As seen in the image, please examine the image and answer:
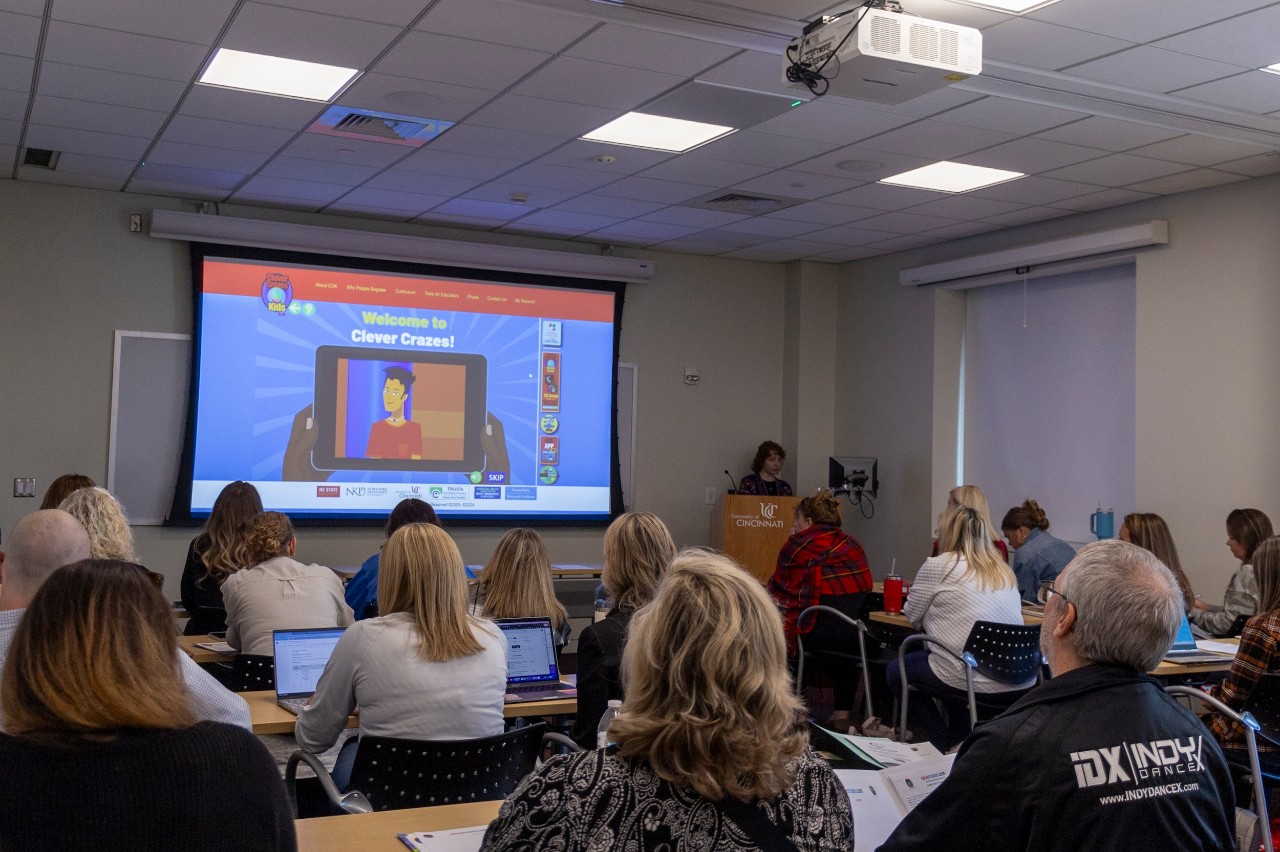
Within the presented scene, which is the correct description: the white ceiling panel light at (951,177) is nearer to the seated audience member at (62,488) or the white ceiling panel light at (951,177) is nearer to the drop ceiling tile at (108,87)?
the drop ceiling tile at (108,87)

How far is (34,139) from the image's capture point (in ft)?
20.8

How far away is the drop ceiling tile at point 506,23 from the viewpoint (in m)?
4.29

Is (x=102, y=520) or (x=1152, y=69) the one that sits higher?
(x=1152, y=69)

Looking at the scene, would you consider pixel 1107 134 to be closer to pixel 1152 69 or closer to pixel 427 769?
pixel 1152 69

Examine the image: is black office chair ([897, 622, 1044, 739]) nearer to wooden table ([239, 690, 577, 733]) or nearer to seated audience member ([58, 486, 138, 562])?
wooden table ([239, 690, 577, 733])

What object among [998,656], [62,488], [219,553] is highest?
[62,488]

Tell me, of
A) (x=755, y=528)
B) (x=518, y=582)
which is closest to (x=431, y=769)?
(x=518, y=582)

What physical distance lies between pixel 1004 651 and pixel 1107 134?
8.69 feet

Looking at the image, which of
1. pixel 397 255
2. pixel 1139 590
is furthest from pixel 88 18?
pixel 1139 590

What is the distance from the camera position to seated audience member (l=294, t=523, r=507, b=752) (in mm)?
2922

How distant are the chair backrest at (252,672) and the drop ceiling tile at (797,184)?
4186mm

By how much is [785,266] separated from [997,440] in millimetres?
2422

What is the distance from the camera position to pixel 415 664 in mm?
2934

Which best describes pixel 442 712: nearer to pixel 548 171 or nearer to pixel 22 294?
pixel 548 171
